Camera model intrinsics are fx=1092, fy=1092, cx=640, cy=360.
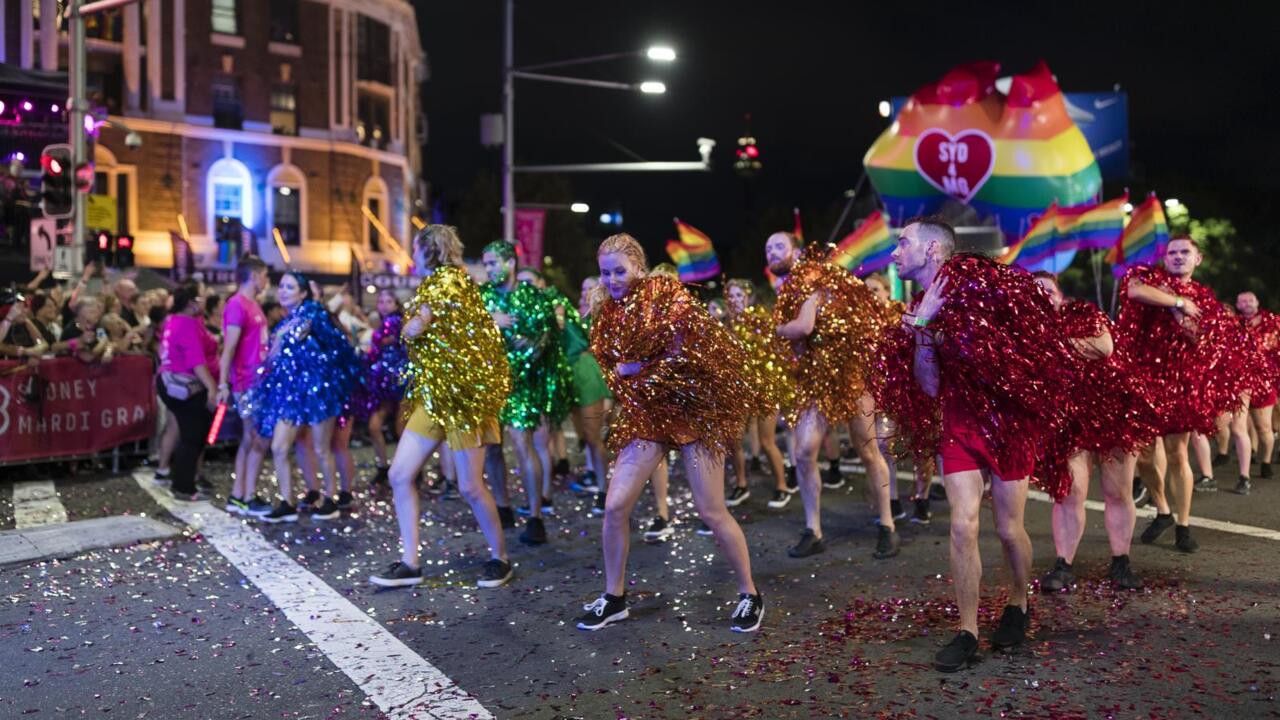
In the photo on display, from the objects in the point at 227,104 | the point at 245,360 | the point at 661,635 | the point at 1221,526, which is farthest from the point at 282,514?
the point at 227,104

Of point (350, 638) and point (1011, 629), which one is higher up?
point (1011, 629)

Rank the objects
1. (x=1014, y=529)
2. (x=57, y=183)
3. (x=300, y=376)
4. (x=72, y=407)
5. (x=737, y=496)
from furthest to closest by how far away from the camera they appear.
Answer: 1. (x=57, y=183)
2. (x=72, y=407)
3. (x=737, y=496)
4. (x=300, y=376)
5. (x=1014, y=529)

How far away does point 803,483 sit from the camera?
7.21 metres

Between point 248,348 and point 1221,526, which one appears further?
point 248,348

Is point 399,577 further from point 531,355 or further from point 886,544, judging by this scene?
point 886,544

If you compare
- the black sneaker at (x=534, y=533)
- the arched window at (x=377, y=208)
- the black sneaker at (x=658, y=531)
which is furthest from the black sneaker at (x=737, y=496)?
the arched window at (x=377, y=208)

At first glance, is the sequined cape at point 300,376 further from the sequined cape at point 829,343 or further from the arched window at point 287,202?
the arched window at point 287,202

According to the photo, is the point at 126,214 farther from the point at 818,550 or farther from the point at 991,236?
the point at 818,550

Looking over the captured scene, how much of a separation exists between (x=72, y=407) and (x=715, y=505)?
8.32 m

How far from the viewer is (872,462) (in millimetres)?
7238

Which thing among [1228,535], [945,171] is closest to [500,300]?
[1228,535]

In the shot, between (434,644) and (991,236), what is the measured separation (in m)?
15.1

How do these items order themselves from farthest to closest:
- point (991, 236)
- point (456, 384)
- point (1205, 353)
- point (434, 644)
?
1. point (991, 236)
2. point (1205, 353)
3. point (456, 384)
4. point (434, 644)

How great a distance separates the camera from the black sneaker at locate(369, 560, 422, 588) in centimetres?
631
